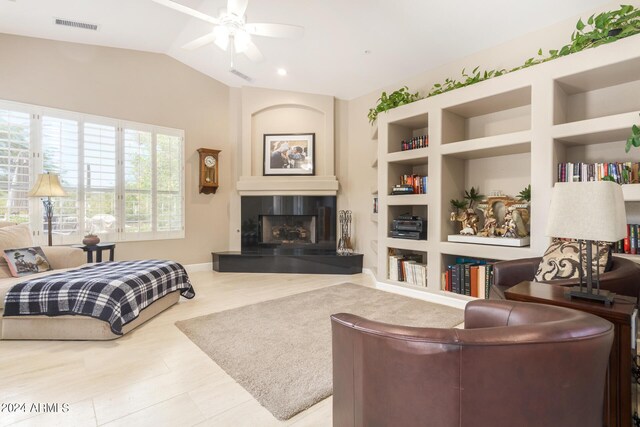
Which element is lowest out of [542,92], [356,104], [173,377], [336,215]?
[173,377]

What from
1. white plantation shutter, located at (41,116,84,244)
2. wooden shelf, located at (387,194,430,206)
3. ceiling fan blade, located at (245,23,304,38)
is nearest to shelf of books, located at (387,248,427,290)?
wooden shelf, located at (387,194,430,206)

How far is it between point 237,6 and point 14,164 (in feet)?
11.4

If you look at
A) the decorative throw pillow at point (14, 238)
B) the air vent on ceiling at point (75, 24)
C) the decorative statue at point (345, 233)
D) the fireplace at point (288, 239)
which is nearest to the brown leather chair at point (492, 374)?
the decorative throw pillow at point (14, 238)

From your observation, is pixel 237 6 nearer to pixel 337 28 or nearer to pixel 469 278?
pixel 337 28

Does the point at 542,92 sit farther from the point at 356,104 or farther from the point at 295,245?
the point at 295,245

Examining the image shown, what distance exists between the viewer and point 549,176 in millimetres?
2908

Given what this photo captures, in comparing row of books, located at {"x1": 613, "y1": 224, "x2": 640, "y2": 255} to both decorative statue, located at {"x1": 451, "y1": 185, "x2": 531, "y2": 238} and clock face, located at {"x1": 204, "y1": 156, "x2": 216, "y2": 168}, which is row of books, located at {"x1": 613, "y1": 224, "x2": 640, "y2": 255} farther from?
clock face, located at {"x1": 204, "y1": 156, "x2": 216, "y2": 168}

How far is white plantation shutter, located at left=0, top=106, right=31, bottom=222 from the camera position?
12.7 feet

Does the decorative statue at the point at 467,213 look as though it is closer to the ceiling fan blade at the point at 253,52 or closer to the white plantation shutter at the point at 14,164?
the ceiling fan blade at the point at 253,52

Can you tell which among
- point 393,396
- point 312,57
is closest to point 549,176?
point 393,396

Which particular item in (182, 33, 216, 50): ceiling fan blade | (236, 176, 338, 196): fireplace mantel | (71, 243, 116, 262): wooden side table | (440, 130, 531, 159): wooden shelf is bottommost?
(71, 243, 116, 262): wooden side table

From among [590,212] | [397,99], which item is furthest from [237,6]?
[590,212]

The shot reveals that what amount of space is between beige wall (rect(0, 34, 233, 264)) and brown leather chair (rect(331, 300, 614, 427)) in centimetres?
494

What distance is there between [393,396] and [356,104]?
5260 mm
